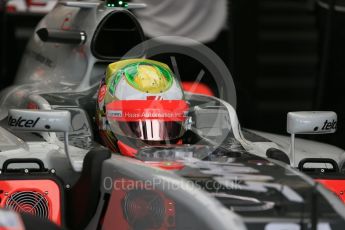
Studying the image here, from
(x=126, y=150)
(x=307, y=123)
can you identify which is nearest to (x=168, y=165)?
(x=126, y=150)

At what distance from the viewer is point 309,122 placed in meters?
5.80

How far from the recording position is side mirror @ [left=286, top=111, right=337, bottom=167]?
Result: 18.9 feet

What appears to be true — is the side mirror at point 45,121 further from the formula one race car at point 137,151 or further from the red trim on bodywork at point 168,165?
the red trim on bodywork at point 168,165

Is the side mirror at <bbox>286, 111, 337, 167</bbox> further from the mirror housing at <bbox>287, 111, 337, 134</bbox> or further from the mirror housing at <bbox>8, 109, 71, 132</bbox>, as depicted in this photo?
the mirror housing at <bbox>8, 109, 71, 132</bbox>

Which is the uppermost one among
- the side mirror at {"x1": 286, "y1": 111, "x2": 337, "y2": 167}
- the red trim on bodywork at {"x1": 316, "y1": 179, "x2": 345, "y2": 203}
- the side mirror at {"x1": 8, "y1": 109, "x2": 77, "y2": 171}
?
the side mirror at {"x1": 8, "y1": 109, "x2": 77, "y2": 171}

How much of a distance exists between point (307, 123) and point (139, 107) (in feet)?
2.93

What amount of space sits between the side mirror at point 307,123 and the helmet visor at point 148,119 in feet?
1.90

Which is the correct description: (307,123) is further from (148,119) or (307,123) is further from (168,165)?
(168,165)

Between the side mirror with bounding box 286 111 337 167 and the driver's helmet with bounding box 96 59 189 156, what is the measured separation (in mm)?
579

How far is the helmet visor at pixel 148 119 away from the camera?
225 inches

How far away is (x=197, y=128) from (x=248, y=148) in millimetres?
404

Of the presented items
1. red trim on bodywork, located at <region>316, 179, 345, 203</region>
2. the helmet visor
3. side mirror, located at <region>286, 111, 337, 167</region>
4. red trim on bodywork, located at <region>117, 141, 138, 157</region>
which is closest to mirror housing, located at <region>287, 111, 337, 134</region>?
side mirror, located at <region>286, 111, 337, 167</region>

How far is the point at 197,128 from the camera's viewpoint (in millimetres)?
6297

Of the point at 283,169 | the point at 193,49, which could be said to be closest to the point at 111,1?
the point at 193,49
